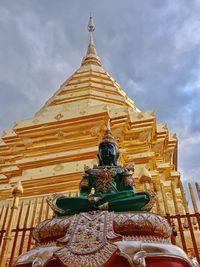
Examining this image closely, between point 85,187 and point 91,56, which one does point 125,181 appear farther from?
point 91,56

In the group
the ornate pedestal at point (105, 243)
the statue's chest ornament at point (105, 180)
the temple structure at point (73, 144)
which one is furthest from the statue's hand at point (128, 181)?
the temple structure at point (73, 144)

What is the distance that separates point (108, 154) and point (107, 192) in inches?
33.0

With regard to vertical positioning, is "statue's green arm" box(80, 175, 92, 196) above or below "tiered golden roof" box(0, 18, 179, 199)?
below

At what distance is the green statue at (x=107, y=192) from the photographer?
12.5 ft

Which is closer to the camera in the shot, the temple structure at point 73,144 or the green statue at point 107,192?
the green statue at point 107,192

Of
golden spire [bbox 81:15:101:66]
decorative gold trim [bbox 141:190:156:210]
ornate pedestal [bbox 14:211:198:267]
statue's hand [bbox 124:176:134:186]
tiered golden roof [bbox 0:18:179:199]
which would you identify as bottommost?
ornate pedestal [bbox 14:211:198:267]

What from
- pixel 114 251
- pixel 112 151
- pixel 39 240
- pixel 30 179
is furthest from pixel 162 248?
pixel 30 179

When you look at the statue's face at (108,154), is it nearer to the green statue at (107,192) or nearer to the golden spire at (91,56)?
the green statue at (107,192)

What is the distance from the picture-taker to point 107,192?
4633 millimetres

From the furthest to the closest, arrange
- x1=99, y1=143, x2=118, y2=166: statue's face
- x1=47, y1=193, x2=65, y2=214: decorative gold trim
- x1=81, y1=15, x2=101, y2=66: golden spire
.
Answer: x1=81, y1=15, x2=101, y2=66: golden spire
x1=99, y1=143, x2=118, y2=166: statue's face
x1=47, y1=193, x2=65, y2=214: decorative gold trim

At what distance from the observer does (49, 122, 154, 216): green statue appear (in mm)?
3812

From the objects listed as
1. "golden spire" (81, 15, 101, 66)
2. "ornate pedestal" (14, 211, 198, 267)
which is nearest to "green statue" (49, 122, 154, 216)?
"ornate pedestal" (14, 211, 198, 267)

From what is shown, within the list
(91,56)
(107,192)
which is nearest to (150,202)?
(107,192)

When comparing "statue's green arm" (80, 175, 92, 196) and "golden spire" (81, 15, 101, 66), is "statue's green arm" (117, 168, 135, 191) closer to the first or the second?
"statue's green arm" (80, 175, 92, 196)
